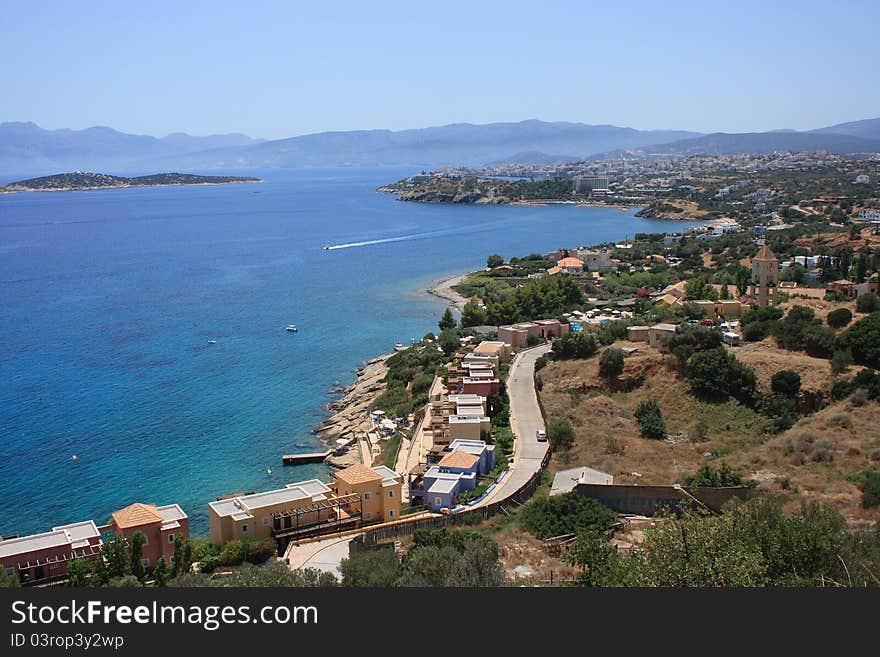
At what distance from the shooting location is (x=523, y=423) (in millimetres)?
17812

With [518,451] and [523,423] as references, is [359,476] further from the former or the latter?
[523,423]

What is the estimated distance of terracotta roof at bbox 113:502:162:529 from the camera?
11727mm

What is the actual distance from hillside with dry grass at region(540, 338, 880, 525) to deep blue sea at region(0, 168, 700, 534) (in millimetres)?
6354

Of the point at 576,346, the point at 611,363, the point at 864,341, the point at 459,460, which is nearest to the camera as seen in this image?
the point at 459,460

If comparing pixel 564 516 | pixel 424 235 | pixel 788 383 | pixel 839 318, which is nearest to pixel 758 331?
pixel 839 318

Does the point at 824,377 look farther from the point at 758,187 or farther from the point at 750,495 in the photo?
the point at 758,187

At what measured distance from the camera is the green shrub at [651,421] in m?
16.9

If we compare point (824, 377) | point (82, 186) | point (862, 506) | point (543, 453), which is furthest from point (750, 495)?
point (82, 186)

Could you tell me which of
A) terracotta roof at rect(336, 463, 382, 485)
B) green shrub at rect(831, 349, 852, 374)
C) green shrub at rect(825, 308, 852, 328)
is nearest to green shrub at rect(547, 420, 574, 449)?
terracotta roof at rect(336, 463, 382, 485)

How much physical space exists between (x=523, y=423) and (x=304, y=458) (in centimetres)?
534

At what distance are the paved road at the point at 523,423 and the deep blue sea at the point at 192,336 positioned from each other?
475cm

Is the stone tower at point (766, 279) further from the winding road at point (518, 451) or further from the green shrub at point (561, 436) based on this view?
the green shrub at point (561, 436)

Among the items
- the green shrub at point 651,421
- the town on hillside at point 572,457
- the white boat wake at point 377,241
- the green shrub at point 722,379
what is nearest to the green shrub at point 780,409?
the town on hillside at point 572,457

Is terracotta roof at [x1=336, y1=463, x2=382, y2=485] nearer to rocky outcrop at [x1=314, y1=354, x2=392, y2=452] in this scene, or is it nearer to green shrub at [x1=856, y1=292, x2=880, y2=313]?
rocky outcrop at [x1=314, y1=354, x2=392, y2=452]
